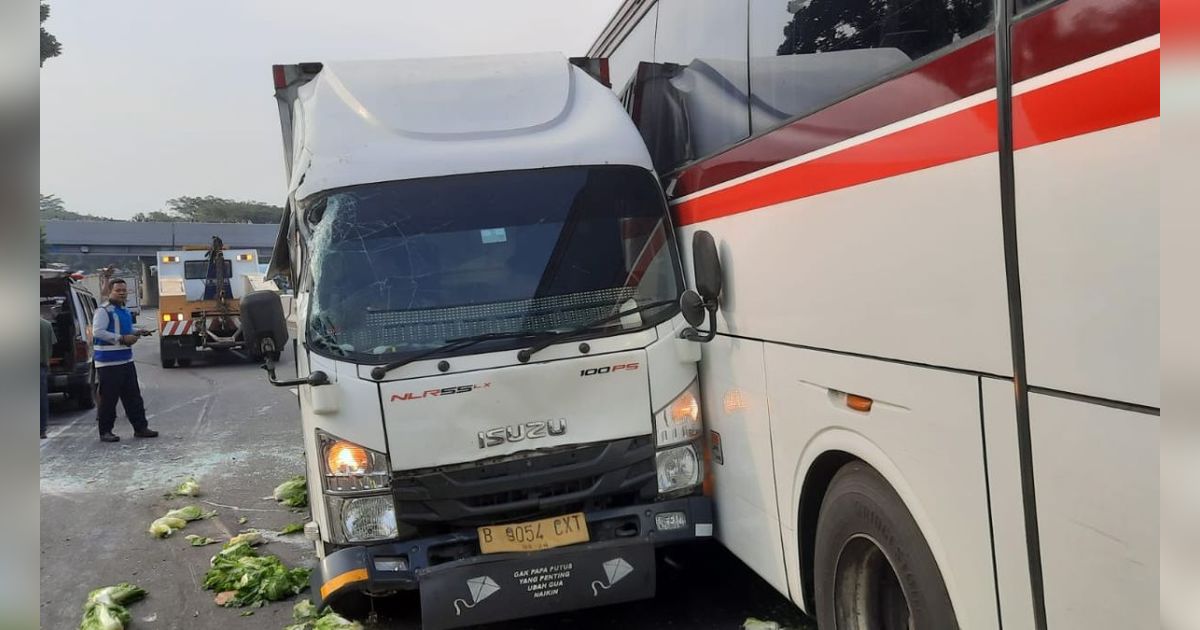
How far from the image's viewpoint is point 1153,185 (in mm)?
1757

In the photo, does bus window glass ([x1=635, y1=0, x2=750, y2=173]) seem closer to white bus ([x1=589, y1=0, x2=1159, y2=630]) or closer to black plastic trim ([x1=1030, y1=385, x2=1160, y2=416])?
white bus ([x1=589, y1=0, x2=1159, y2=630])

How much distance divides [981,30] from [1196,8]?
56.1 inches

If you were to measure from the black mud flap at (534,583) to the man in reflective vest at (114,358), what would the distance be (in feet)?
27.3

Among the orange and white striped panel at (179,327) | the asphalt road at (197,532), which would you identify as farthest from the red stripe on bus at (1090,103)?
the orange and white striped panel at (179,327)

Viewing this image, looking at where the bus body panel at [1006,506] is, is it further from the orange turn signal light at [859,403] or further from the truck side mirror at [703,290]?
the truck side mirror at [703,290]

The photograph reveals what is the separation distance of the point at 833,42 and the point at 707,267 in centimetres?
134

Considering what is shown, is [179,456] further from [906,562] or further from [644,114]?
[906,562]

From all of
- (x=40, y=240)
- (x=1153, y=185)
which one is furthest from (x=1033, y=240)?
(x=40, y=240)

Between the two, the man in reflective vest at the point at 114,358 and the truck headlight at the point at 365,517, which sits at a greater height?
the man in reflective vest at the point at 114,358

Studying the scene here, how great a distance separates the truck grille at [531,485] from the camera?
13.6ft

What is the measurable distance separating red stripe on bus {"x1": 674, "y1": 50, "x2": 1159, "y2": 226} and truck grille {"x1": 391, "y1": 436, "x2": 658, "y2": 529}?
4.82ft

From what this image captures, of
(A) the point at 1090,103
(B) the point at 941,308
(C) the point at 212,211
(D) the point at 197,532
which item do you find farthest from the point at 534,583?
(C) the point at 212,211

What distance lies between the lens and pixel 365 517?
4.11 m

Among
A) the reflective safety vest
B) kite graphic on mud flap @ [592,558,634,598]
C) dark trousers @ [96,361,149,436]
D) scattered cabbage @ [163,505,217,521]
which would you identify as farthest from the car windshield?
dark trousers @ [96,361,149,436]
